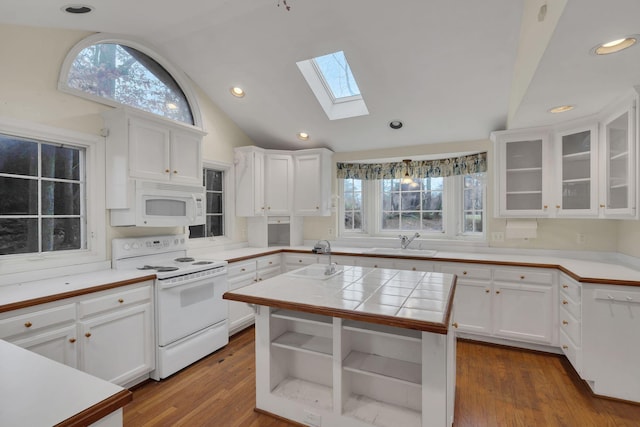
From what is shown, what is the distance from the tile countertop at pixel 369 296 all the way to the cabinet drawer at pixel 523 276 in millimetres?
1124

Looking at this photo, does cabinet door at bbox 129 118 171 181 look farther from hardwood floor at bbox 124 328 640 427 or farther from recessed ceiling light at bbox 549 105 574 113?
recessed ceiling light at bbox 549 105 574 113

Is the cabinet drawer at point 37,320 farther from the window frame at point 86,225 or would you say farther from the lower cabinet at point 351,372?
the lower cabinet at point 351,372

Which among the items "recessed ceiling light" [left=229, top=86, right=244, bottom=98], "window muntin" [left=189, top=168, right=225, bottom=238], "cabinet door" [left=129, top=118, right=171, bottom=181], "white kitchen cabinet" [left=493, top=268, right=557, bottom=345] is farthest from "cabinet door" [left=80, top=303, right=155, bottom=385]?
Answer: "white kitchen cabinet" [left=493, top=268, right=557, bottom=345]

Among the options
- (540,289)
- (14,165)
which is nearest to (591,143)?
(540,289)

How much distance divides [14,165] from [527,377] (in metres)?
4.33

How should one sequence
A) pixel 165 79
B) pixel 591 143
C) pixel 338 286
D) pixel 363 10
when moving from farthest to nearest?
pixel 165 79 < pixel 591 143 < pixel 363 10 < pixel 338 286

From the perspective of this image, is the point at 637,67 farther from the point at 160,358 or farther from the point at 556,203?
the point at 160,358

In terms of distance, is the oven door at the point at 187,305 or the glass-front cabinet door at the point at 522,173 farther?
the glass-front cabinet door at the point at 522,173

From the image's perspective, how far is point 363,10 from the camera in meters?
2.42

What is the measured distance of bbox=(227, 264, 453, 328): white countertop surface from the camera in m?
A: 1.60

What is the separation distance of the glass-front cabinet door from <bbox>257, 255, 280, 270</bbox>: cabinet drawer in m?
2.69

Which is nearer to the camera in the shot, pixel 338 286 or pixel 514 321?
pixel 338 286

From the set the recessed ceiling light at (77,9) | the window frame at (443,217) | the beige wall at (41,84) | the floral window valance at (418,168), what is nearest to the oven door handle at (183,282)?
the beige wall at (41,84)

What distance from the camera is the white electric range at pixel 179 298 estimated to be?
8.33 ft
